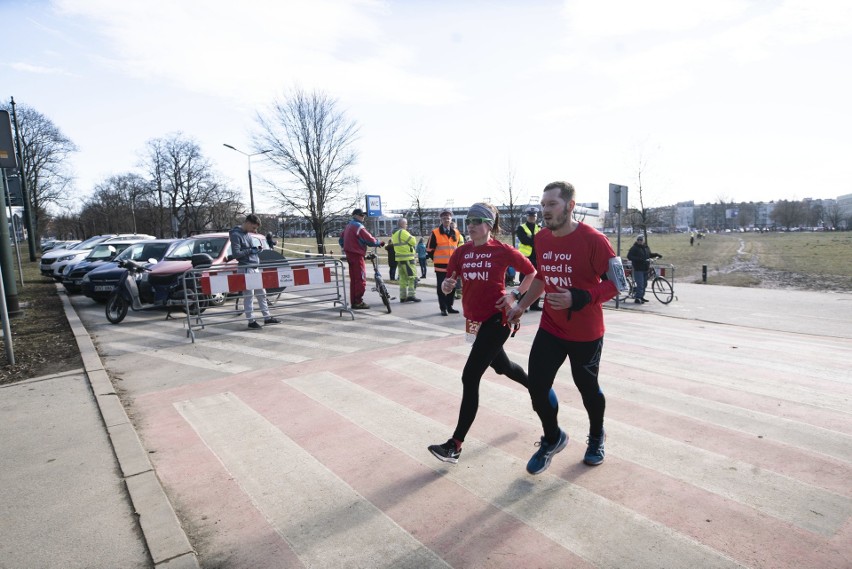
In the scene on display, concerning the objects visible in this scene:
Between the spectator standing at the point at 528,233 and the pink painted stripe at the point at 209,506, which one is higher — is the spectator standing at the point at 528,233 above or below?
above

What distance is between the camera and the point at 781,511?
311 cm

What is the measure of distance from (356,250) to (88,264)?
1020cm

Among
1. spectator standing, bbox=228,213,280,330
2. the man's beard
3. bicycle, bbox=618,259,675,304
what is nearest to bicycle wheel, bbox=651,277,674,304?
bicycle, bbox=618,259,675,304

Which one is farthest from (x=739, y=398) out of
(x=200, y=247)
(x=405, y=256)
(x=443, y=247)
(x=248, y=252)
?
(x=200, y=247)

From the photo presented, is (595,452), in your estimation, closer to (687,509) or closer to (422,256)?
(687,509)

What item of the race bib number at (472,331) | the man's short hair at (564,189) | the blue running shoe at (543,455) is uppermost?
the man's short hair at (564,189)

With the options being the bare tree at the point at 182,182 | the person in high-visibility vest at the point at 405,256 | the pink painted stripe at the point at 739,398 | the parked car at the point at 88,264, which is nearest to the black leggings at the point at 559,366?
the pink painted stripe at the point at 739,398

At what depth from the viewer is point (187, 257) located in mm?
12664

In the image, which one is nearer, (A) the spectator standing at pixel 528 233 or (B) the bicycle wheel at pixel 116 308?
(A) the spectator standing at pixel 528 233

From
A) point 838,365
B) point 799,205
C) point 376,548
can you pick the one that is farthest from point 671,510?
point 799,205

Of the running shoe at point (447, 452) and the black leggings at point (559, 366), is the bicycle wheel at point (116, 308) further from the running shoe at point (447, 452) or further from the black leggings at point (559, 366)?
the black leggings at point (559, 366)

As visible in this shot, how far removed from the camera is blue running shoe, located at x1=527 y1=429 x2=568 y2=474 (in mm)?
3670

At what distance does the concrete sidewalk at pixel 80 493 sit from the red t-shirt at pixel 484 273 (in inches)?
91.1

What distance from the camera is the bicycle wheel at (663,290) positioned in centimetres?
1409
